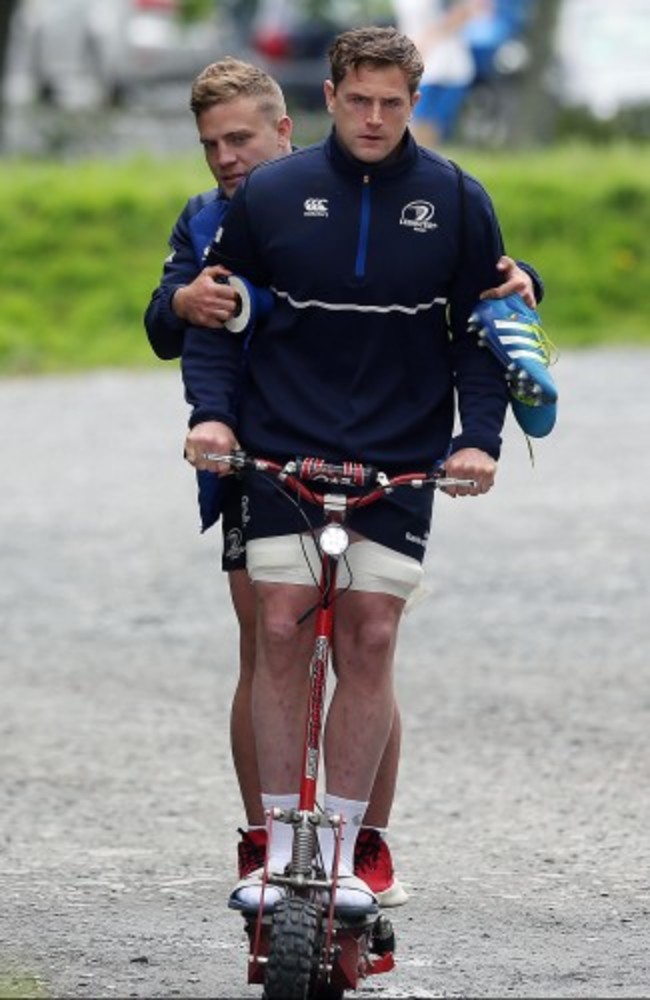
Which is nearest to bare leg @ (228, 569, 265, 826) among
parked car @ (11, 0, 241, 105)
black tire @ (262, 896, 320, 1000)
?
black tire @ (262, 896, 320, 1000)

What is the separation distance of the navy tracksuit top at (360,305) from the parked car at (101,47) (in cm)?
2882

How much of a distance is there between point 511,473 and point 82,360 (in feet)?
14.6

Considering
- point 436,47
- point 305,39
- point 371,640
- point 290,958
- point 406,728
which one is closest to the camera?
point 290,958

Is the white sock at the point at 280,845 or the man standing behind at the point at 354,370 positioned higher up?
the man standing behind at the point at 354,370

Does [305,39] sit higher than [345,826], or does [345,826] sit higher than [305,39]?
[305,39]

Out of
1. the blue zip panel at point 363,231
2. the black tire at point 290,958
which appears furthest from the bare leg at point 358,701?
the blue zip panel at point 363,231

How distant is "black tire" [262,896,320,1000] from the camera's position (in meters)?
5.49

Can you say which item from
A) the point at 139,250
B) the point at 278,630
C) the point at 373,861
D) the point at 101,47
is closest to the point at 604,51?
the point at 101,47

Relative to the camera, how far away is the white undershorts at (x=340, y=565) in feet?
19.5

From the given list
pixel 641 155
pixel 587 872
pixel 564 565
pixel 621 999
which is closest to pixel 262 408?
pixel 621 999

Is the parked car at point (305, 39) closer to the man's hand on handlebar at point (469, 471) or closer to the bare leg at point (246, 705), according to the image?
the bare leg at point (246, 705)

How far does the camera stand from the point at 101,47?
35562mm

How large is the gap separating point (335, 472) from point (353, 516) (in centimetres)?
16

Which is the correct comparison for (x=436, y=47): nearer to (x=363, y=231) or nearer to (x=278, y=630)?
(x=363, y=231)
